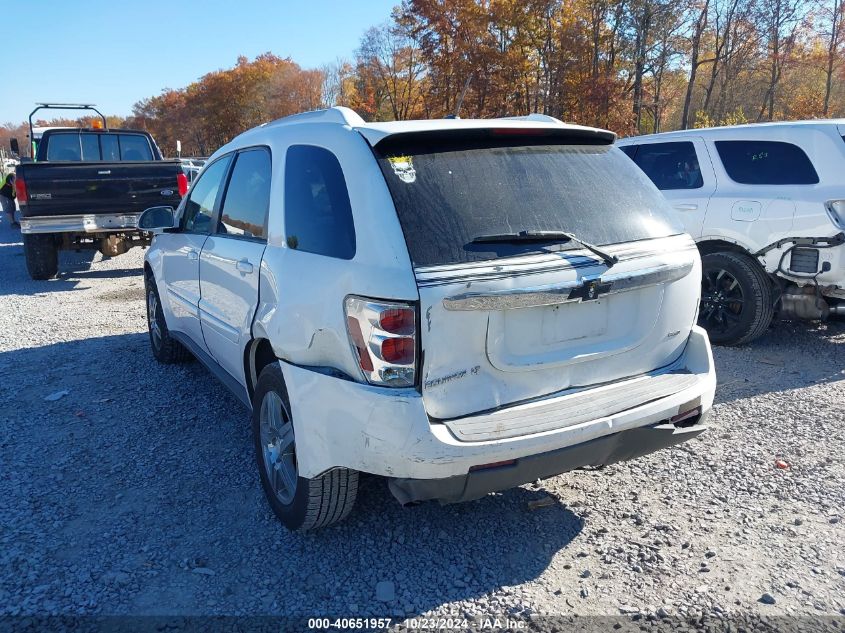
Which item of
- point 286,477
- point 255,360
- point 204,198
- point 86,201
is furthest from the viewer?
point 86,201

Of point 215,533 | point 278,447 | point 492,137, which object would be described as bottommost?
point 215,533

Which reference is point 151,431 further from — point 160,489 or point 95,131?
point 95,131

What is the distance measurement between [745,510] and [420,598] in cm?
171

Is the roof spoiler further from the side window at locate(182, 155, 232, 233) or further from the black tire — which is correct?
the black tire

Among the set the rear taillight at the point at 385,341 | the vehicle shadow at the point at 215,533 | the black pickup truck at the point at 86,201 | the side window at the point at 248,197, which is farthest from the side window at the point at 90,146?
the rear taillight at the point at 385,341

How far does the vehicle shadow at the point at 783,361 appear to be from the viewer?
16.0 ft

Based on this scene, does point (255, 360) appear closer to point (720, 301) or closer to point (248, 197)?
point (248, 197)

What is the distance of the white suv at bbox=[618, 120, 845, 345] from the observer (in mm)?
5266

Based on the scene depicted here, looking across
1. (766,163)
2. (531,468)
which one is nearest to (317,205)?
(531,468)

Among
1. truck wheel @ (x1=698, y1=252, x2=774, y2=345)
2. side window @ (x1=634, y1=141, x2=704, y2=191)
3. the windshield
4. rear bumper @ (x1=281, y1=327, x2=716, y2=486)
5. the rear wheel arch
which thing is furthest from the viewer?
side window @ (x1=634, y1=141, x2=704, y2=191)

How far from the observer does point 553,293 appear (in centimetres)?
244

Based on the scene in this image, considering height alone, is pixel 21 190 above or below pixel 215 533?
above

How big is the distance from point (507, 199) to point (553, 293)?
0.46 m

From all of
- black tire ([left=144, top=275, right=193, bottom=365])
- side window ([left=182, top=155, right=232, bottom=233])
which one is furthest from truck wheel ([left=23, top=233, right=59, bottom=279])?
side window ([left=182, top=155, right=232, bottom=233])
